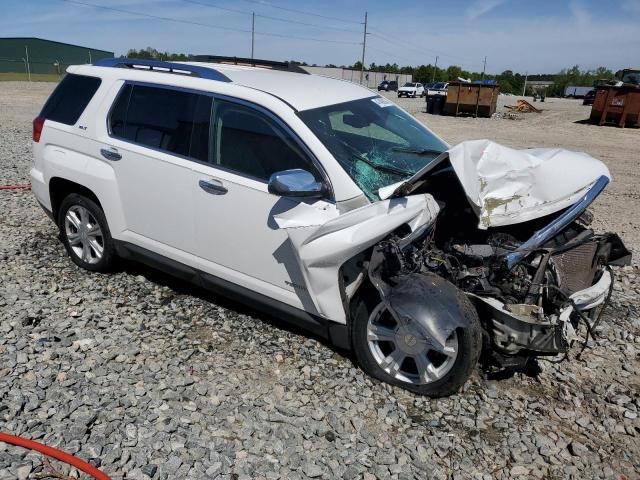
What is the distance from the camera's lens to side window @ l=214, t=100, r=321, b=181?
3479 millimetres

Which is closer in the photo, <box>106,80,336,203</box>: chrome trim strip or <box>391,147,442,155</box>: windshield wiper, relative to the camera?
<box>106,80,336,203</box>: chrome trim strip

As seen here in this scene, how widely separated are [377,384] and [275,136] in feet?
5.74

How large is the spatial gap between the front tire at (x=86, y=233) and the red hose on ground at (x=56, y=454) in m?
2.04

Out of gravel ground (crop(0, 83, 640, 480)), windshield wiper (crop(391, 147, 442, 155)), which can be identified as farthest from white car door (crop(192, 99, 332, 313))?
windshield wiper (crop(391, 147, 442, 155))

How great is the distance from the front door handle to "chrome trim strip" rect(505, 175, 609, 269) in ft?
6.17

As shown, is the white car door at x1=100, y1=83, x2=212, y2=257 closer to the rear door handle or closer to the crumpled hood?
the rear door handle

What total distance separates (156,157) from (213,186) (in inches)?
25.4

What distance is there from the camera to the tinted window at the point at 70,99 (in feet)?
14.8

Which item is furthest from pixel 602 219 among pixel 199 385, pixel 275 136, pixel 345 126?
pixel 199 385

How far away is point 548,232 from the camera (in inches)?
125

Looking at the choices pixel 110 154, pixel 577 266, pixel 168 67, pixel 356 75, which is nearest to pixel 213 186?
pixel 110 154

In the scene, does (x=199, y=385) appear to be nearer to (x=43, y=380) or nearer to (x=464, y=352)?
(x=43, y=380)

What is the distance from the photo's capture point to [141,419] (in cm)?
302

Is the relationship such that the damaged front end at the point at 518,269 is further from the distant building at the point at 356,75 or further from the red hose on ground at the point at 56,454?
the distant building at the point at 356,75
